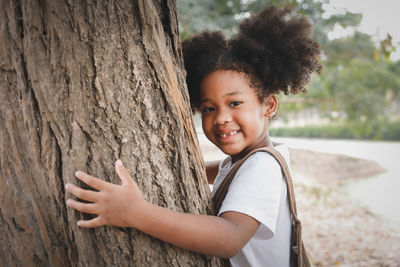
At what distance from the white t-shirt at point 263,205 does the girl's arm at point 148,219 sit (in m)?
0.13

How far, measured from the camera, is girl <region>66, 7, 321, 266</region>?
1.00m

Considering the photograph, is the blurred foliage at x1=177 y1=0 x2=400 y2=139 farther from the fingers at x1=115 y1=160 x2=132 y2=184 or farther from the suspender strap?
the fingers at x1=115 y1=160 x2=132 y2=184

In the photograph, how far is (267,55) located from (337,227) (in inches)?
225

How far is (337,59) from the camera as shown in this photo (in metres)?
A: 7.65

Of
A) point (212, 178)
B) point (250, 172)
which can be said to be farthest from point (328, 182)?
point (250, 172)

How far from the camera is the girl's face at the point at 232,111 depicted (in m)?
1.60

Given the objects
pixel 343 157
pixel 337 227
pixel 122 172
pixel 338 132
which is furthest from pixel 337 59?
pixel 338 132

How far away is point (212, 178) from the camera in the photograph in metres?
2.33

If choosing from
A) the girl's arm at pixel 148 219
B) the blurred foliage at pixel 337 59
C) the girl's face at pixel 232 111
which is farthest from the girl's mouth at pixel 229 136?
the blurred foliage at pixel 337 59

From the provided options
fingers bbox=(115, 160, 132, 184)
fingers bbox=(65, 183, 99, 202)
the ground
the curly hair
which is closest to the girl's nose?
the curly hair

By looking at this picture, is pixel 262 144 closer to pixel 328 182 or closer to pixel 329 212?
pixel 329 212

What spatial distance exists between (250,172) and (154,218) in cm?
49

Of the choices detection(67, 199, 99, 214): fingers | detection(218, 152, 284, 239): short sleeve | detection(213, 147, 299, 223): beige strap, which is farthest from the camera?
detection(213, 147, 299, 223): beige strap

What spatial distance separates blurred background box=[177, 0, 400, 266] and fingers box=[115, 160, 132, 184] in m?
2.41
